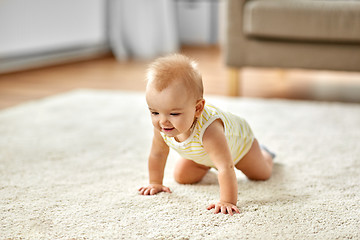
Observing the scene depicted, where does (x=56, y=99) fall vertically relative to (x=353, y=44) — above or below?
below

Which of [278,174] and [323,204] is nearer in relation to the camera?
[323,204]

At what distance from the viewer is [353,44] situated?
1.83 m

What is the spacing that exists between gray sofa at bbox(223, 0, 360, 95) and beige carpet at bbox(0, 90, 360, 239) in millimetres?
317

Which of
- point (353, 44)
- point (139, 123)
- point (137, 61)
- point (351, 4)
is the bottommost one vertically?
point (137, 61)

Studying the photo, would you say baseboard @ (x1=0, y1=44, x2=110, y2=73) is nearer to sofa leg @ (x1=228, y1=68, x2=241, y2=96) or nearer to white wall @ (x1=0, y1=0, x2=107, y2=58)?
white wall @ (x1=0, y1=0, x2=107, y2=58)

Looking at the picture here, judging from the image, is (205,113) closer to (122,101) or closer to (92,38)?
(122,101)

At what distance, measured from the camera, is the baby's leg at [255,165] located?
100 cm

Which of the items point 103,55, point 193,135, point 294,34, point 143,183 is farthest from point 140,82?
point 193,135

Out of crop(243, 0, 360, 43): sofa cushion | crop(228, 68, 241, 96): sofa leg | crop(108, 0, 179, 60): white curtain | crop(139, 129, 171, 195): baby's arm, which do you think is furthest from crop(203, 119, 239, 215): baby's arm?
crop(108, 0, 179, 60): white curtain

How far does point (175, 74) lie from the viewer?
790 millimetres

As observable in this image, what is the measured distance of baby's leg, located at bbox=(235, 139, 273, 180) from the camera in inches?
39.4

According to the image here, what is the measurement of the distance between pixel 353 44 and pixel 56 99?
130 centimetres

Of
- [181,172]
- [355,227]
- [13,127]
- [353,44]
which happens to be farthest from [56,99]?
[355,227]

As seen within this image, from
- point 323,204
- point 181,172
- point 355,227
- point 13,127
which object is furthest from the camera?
point 13,127
